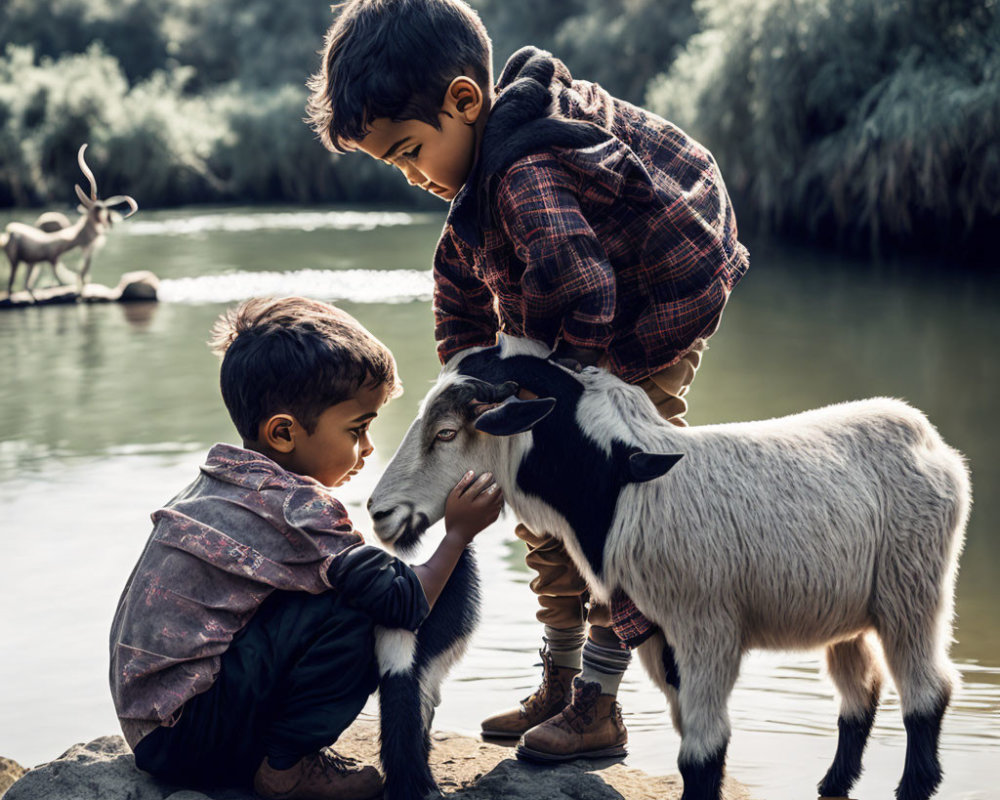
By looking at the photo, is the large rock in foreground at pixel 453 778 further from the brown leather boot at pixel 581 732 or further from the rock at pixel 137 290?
the rock at pixel 137 290

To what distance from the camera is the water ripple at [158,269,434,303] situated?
11672 mm

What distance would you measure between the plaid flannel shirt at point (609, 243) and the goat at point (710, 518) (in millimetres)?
185

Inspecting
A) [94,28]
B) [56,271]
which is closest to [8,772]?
[56,271]

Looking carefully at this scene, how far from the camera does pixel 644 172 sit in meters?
2.98

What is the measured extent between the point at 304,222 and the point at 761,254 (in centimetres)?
966

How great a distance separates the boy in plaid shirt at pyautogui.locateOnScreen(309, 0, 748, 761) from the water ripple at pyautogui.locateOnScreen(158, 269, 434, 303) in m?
8.13

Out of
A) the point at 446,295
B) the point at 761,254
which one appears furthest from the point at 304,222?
the point at 446,295

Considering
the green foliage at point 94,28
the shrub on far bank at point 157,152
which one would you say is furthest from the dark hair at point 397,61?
the green foliage at point 94,28

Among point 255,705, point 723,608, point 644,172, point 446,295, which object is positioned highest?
point 644,172

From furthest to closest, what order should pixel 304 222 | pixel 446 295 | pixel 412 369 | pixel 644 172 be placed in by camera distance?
pixel 304 222 → pixel 412 369 → pixel 446 295 → pixel 644 172

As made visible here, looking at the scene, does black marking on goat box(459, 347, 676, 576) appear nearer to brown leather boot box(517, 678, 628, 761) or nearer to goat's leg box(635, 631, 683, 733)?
goat's leg box(635, 631, 683, 733)

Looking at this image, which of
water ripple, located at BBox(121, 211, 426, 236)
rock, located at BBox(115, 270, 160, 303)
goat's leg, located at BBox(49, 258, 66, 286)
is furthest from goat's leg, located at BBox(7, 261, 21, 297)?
water ripple, located at BBox(121, 211, 426, 236)

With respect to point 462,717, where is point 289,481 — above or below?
above

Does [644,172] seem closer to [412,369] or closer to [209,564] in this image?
[209,564]
